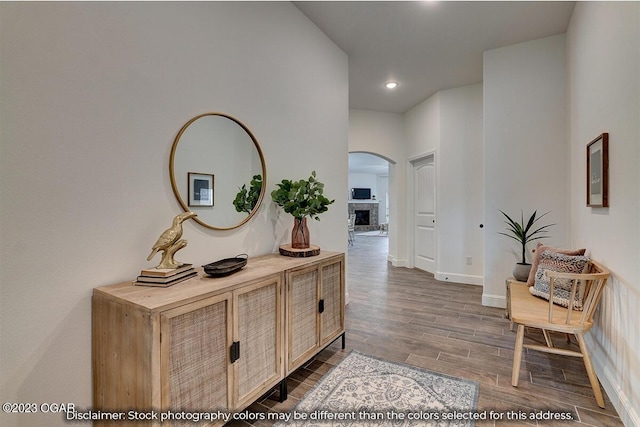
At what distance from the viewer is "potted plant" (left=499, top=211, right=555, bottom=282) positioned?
312 cm

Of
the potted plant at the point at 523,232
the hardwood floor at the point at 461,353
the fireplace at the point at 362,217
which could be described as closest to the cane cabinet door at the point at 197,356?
the hardwood floor at the point at 461,353

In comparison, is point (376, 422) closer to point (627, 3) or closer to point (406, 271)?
point (627, 3)

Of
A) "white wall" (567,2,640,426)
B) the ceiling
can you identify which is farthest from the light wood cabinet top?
the ceiling

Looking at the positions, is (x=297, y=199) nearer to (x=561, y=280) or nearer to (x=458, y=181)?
(x=561, y=280)

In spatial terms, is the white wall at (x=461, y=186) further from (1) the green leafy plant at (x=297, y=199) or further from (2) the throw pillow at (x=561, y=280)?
(1) the green leafy plant at (x=297, y=199)

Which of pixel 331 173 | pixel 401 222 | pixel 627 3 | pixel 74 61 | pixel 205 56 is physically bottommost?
pixel 401 222

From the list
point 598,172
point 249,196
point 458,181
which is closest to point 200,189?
point 249,196

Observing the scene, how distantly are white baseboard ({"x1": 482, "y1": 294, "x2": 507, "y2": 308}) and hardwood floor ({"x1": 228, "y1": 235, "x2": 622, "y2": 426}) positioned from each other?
0.09 m

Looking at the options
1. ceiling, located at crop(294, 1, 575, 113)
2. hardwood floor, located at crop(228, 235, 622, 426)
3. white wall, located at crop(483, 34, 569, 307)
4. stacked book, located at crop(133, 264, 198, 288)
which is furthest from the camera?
white wall, located at crop(483, 34, 569, 307)

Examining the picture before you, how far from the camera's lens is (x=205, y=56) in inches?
76.8

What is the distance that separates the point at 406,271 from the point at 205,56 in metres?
4.71

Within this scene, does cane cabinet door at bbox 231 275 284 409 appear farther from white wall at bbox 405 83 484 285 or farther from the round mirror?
white wall at bbox 405 83 484 285

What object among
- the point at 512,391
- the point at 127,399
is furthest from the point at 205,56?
the point at 512,391

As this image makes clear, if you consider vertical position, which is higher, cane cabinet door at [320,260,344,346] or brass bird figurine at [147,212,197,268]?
brass bird figurine at [147,212,197,268]
